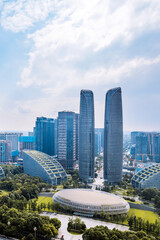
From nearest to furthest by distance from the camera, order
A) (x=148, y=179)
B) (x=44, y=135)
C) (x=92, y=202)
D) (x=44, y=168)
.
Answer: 1. (x=92, y=202)
2. (x=148, y=179)
3. (x=44, y=168)
4. (x=44, y=135)

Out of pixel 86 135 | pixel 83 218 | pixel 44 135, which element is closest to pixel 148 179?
pixel 86 135

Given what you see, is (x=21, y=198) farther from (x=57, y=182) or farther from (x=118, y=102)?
(x=118, y=102)

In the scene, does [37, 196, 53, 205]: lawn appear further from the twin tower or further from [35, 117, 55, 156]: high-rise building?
[35, 117, 55, 156]: high-rise building

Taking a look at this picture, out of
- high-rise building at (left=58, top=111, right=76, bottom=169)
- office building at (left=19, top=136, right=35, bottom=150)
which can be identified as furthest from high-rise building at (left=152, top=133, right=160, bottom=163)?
office building at (left=19, top=136, right=35, bottom=150)

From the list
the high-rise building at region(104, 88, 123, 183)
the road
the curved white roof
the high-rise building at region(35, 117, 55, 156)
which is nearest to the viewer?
the road

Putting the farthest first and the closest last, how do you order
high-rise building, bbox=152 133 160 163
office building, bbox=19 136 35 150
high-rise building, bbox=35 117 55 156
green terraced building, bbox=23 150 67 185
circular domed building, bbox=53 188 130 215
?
office building, bbox=19 136 35 150 → high-rise building, bbox=35 117 55 156 → high-rise building, bbox=152 133 160 163 → green terraced building, bbox=23 150 67 185 → circular domed building, bbox=53 188 130 215

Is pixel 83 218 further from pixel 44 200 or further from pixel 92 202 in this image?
pixel 44 200
